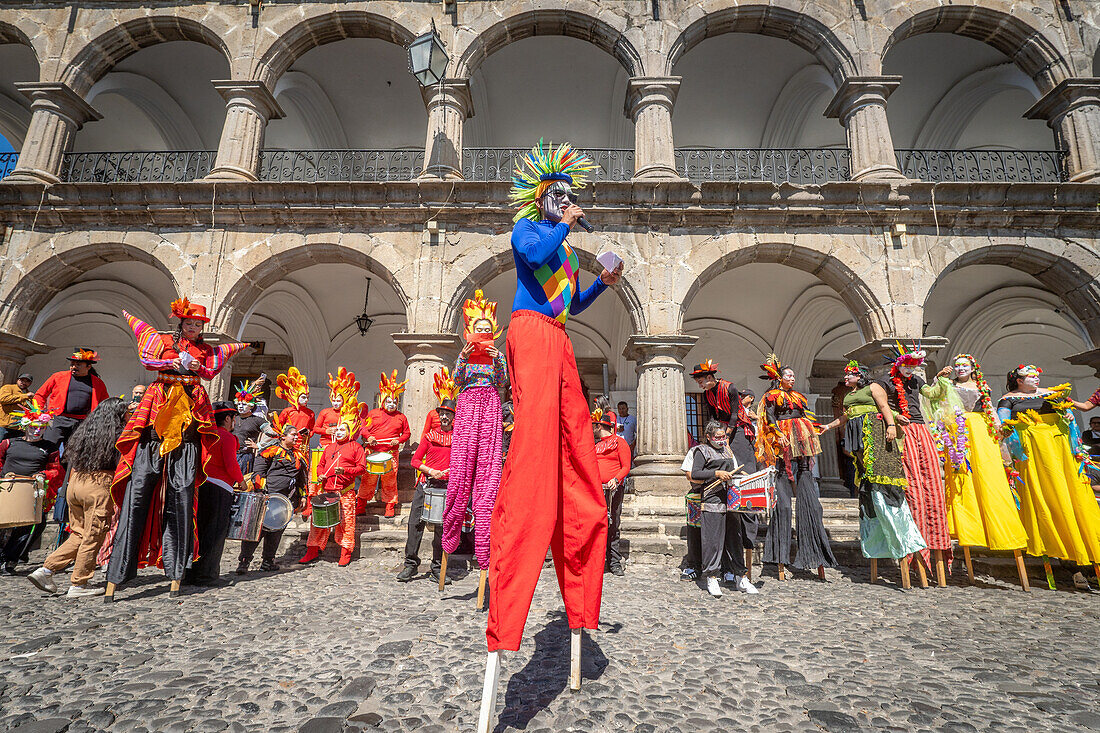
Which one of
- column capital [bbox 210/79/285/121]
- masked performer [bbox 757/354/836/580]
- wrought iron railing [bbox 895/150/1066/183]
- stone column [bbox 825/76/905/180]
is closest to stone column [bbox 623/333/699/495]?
masked performer [bbox 757/354/836/580]

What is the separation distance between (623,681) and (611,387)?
34.6 feet

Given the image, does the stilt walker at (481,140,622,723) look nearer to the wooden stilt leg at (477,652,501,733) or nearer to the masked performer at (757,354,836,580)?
the wooden stilt leg at (477,652,501,733)

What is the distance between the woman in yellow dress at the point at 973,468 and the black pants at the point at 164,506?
7.06 m

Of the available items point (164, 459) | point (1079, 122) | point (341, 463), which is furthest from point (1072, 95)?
point (164, 459)

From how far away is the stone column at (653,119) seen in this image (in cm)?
866

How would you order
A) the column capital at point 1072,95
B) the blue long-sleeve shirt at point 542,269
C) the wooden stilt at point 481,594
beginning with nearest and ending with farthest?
the blue long-sleeve shirt at point 542,269 → the wooden stilt at point 481,594 → the column capital at point 1072,95

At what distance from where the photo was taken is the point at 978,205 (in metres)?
8.20

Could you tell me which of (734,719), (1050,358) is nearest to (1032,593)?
(734,719)

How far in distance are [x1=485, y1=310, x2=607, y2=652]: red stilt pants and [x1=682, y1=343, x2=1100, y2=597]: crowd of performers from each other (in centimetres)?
296

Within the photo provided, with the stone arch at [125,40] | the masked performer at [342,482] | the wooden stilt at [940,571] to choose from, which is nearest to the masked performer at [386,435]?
the masked performer at [342,482]

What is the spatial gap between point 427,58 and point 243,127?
12.2ft

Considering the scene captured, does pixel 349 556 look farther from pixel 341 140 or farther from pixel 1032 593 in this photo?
pixel 341 140

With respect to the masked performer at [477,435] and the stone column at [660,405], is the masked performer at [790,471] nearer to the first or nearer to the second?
the stone column at [660,405]

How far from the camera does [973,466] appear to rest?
511cm
